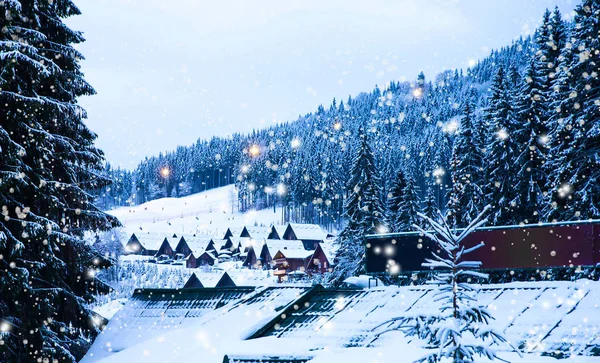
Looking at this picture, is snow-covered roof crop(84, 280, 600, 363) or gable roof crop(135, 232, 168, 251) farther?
gable roof crop(135, 232, 168, 251)

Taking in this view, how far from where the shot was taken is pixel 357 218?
141 feet

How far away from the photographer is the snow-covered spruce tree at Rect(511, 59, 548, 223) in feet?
105

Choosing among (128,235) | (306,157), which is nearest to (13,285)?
(128,235)

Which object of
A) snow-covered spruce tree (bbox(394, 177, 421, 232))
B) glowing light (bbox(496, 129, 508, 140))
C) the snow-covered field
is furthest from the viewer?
the snow-covered field

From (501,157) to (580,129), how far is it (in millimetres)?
10389

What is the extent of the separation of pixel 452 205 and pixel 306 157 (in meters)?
94.7

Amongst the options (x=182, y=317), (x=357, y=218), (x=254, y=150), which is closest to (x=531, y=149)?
(x=357, y=218)

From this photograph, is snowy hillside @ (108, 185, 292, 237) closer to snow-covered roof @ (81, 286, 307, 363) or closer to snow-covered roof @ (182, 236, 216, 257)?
snow-covered roof @ (182, 236, 216, 257)

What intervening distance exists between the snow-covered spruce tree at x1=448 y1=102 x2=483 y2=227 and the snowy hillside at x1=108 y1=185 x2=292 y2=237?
85.2 meters

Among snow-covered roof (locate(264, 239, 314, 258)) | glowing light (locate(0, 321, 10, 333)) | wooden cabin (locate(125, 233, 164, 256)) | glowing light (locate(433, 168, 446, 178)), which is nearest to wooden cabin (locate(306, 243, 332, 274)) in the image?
snow-covered roof (locate(264, 239, 314, 258))

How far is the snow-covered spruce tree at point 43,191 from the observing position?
11797mm

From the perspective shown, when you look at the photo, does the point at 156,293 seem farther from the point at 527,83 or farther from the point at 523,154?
the point at 527,83

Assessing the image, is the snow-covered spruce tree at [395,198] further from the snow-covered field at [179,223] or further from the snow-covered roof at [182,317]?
the snow-covered roof at [182,317]

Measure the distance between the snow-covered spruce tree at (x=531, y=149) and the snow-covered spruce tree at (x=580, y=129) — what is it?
19.4 feet
